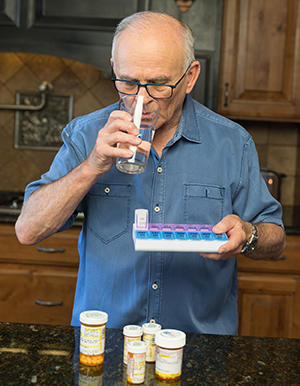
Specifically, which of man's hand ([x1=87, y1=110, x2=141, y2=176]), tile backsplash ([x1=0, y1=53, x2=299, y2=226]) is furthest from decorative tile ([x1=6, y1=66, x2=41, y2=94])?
man's hand ([x1=87, y1=110, x2=141, y2=176])

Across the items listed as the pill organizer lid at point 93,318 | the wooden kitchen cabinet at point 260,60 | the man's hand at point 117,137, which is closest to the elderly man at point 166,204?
the man's hand at point 117,137

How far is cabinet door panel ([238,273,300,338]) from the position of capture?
7.13ft

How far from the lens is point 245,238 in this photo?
39.6 inches

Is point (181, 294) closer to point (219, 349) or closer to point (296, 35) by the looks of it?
point (219, 349)

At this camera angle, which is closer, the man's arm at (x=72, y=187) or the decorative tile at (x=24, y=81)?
the man's arm at (x=72, y=187)

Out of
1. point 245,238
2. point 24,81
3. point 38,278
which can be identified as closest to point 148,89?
point 245,238

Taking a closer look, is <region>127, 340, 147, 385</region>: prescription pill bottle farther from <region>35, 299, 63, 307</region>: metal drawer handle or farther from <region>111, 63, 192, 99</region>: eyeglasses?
<region>35, 299, 63, 307</region>: metal drawer handle

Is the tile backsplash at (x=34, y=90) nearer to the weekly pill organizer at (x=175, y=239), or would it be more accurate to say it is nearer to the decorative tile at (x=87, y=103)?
the decorative tile at (x=87, y=103)

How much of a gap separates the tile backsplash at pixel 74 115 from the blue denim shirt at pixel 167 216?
140 centimetres

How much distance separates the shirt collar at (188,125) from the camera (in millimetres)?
1268

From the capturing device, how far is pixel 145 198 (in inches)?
49.1

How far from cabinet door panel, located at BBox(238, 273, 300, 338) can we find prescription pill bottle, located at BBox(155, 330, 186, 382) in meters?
1.47

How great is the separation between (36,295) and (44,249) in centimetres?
22

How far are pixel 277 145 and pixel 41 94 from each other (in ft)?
4.60
